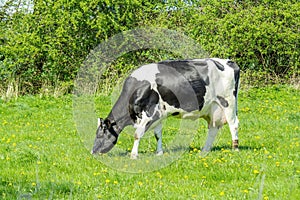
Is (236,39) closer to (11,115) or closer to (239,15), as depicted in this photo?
(239,15)

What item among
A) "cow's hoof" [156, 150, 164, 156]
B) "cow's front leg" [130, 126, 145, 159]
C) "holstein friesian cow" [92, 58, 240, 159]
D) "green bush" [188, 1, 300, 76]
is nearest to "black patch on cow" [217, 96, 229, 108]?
"holstein friesian cow" [92, 58, 240, 159]

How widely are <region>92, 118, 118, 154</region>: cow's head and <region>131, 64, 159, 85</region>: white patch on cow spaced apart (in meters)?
0.98

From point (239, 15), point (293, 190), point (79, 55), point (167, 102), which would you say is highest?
point (239, 15)

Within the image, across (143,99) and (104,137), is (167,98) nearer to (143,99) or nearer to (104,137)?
(143,99)

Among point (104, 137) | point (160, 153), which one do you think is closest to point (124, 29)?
point (104, 137)

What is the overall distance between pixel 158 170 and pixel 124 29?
15015mm

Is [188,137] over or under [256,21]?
under

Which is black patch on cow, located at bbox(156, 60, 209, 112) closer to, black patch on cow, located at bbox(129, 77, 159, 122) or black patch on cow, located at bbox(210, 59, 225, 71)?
black patch on cow, located at bbox(129, 77, 159, 122)

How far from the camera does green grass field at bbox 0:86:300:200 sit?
7.02m

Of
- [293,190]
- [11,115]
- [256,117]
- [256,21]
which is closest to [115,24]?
[256,21]

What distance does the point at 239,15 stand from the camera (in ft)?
76.2

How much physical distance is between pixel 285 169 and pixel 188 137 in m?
3.64

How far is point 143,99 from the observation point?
32.5 feet

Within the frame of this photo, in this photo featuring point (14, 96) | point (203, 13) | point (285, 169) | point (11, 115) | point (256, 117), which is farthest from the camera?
point (203, 13)
